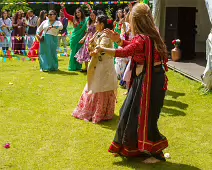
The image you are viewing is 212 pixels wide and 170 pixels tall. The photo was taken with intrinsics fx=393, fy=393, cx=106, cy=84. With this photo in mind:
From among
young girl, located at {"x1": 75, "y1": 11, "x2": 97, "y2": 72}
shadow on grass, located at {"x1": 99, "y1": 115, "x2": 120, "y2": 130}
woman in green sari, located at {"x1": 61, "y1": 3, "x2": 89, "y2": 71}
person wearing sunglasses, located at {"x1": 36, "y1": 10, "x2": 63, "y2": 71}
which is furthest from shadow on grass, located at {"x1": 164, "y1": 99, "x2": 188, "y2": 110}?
person wearing sunglasses, located at {"x1": 36, "y1": 10, "x2": 63, "y2": 71}

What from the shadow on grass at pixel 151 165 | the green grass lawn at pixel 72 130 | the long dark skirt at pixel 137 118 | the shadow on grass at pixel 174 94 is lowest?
the shadow on grass at pixel 151 165

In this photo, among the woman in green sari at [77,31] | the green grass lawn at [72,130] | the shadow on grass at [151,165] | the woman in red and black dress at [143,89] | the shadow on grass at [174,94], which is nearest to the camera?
the woman in red and black dress at [143,89]

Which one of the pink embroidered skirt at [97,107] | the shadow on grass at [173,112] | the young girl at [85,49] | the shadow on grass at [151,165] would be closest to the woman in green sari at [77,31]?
the young girl at [85,49]

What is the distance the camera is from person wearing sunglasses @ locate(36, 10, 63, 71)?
33.0 ft

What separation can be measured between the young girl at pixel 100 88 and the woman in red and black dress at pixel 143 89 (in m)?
1.43

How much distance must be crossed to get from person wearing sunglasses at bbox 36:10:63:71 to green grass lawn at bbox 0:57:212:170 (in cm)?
169

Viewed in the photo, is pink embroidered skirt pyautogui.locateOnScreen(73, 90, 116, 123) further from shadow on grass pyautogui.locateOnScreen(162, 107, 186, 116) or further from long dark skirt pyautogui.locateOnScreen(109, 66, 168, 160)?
long dark skirt pyautogui.locateOnScreen(109, 66, 168, 160)

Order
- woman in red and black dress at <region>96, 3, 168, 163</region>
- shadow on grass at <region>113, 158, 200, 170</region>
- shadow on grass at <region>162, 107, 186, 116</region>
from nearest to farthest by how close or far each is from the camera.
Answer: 1. woman in red and black dress at <region>96, 3, 168, 163</region>
2. shadow on grass at <region>113, 158, 200, 170</region>
3. shadow on grass at <region>162, 107, 186, 116</region>

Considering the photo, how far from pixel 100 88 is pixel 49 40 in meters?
4.86

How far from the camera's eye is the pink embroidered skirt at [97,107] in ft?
19.5

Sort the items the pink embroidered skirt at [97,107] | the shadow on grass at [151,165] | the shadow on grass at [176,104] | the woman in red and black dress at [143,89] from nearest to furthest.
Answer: the woman in red and black dress at [143,89] < the shadow on grass at [151,165] < the pink embroidered skirt at [97,107] < the shadow on grass at [176,104]

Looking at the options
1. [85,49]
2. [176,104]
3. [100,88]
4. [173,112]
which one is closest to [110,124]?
[100,88]

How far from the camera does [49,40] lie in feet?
33.8

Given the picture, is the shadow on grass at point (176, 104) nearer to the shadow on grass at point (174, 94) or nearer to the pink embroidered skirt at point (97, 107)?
the shadow on grass at point (174, 94)
